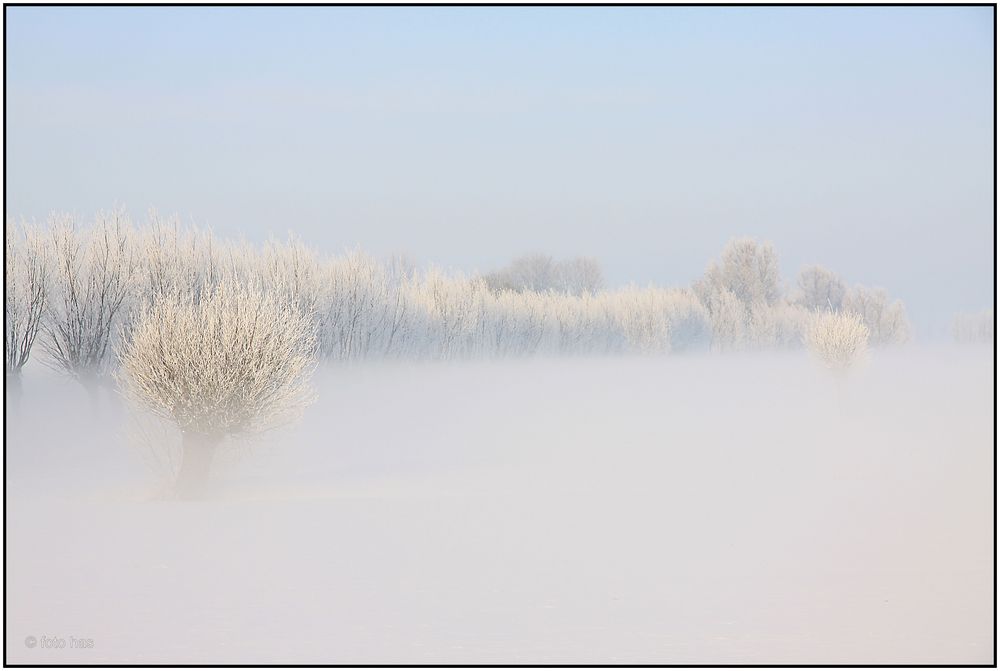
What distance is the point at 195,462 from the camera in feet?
34.2

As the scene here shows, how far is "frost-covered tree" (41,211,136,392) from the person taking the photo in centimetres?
1377

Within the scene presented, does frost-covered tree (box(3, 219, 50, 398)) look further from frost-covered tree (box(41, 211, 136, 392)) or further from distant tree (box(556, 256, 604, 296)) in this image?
distant tree (box(556, 256, 604, 296))

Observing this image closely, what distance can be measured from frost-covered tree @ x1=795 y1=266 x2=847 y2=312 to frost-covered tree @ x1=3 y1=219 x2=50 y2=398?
108 ft

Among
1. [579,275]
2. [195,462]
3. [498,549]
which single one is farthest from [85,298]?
[579,275]

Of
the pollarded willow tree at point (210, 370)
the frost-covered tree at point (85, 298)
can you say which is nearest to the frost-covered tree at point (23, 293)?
the frost-covered tree at point (85, 298)

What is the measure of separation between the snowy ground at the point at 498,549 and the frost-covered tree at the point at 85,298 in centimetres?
50

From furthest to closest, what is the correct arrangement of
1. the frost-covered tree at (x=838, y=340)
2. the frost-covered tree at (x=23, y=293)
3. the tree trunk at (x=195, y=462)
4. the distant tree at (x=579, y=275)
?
the distant tree at (x=579, y=275) → the frost-covered tree at (x=838, y=340) → the frost-covered tree at (x=23, y=293) → the tree trunk at (x=195, y=462)

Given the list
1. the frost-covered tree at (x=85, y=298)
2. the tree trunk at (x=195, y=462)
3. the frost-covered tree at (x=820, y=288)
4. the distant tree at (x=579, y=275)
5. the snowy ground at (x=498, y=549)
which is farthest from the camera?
the frost-covered tree at (x=820, y=288)

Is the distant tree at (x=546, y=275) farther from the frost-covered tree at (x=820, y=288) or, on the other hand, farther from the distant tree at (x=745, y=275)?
the frost-covered tree at (x=820, y=288)

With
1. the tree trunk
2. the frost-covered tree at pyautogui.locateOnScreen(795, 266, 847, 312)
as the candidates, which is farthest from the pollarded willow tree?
the frost-covered tree at pyautogui.locateOnScreen(795, 266, 847, 312)

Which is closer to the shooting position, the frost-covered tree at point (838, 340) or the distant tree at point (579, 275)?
the frost-covered tree at point (838, 340)

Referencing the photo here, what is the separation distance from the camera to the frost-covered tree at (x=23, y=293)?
13.2 meters

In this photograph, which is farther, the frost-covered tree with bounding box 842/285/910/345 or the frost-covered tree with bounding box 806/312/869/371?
the frost-covered tree with bounding box 842/285/910/345

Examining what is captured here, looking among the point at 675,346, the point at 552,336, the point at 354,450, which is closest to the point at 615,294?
the point at 675,346
